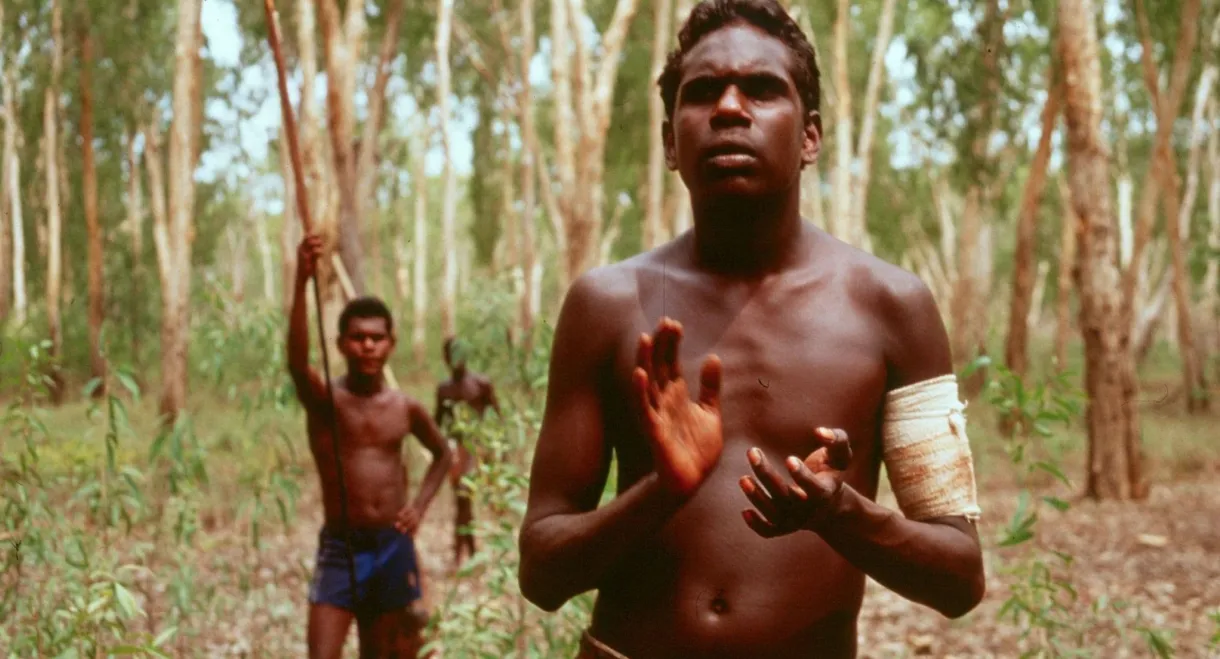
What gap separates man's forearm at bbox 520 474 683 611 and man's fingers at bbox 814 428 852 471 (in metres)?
0.19

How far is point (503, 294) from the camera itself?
19.9ft


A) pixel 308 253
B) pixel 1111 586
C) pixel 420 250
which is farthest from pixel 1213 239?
pixel 308 253

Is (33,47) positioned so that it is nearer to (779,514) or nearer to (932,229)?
(932,229)

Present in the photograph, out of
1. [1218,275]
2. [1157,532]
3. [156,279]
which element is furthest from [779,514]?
[156,279]

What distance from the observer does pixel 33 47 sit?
22203mm

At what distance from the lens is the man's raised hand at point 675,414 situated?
1468 mm

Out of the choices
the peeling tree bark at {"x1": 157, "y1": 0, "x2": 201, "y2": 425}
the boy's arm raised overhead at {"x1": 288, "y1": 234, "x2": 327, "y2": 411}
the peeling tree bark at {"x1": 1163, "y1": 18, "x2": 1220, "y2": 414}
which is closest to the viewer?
the boy's arm raised overhead at {"x1": 288, "y1": 234, "x2": 327, "y2": 411}

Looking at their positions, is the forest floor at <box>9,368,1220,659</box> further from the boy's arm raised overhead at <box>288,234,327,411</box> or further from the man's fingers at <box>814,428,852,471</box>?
the man's fingers at <box>814,428,852,471</box>

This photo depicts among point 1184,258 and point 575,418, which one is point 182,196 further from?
point 1184,258

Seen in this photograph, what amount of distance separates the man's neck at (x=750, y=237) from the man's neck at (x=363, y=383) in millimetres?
3456

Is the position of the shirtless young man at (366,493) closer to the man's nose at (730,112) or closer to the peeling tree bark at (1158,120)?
the man's nose at (730,112)

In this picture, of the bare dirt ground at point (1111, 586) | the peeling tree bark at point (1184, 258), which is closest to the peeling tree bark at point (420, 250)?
the peeling tree bark at point (1184, 258)

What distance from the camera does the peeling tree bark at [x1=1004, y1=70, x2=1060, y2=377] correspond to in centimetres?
1091

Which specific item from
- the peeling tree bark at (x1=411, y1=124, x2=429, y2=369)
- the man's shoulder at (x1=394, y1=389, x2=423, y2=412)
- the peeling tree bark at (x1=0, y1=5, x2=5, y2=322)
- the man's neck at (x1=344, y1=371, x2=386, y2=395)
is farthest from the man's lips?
the peeling tree bark at (x1=411, y1=124, x2=429, y2=369)
